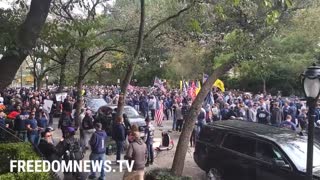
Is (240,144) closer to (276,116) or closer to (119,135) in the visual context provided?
(119,135)

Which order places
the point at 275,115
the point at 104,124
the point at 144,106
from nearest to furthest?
1. the point at 104,124
2. the point at 275,115
3. the point at 144,106

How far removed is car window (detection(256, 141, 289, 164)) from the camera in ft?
30.7

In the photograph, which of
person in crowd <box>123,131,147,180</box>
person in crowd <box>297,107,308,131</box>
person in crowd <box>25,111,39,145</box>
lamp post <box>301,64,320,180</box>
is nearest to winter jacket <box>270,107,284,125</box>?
person in crowd <box>297,107,308,131</box>

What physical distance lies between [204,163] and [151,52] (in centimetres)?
929

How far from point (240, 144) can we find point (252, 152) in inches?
18.8

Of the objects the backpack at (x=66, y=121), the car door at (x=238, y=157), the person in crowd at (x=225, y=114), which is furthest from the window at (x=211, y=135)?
the person in crowd at (x=225, y=114)

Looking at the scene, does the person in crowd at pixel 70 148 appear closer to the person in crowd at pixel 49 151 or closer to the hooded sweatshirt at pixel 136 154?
the person in crowd at pixel 49 151

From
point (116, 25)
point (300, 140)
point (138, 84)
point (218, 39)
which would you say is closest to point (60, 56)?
point (116, 25)

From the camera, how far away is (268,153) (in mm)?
9594

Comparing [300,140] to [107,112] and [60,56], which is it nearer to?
[107,112]

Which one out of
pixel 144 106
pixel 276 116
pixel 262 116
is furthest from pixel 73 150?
pixel 144 106

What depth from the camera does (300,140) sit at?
996 centimetres

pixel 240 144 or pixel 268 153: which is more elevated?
pixel 240 144

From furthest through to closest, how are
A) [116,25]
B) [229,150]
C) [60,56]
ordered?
[60,56] → [116,25] → [229,150]
